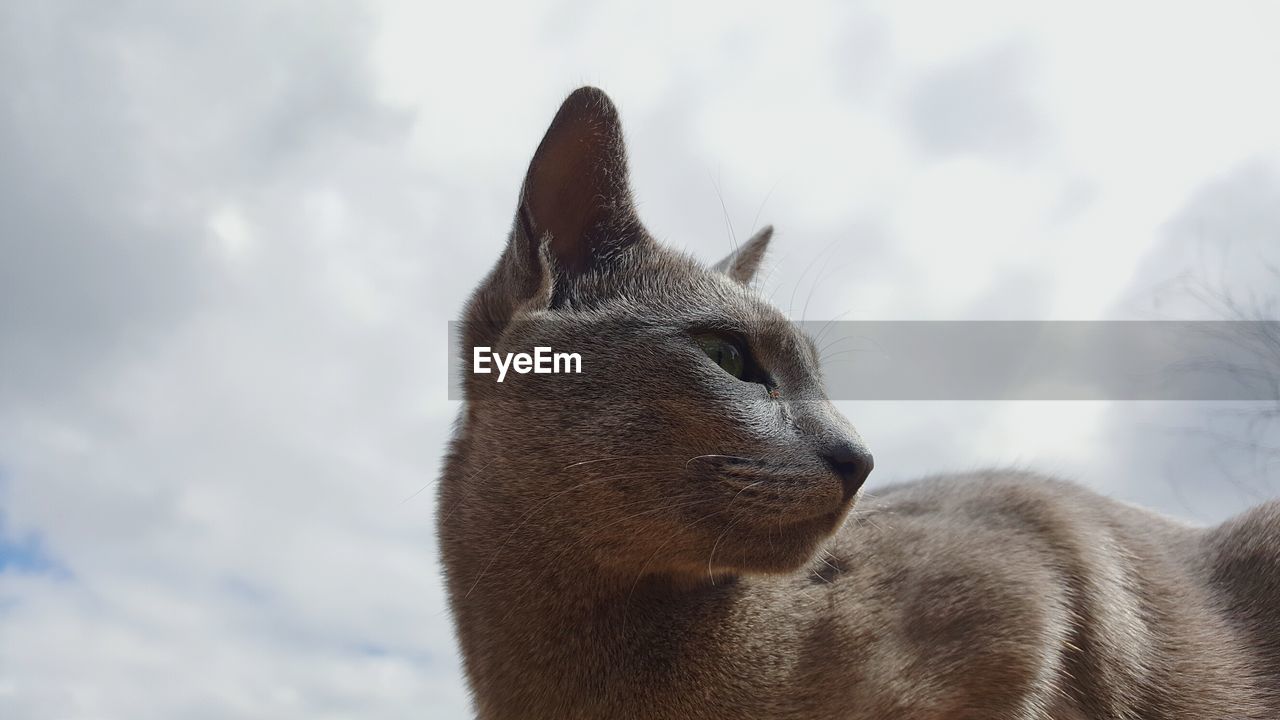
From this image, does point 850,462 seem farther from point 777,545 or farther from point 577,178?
point 577,178

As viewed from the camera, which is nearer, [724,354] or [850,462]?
[850,462]

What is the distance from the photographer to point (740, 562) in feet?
6.47

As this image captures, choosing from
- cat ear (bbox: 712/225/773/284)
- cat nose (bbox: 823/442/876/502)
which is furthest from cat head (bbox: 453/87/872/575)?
cat ear (bbox: 712/225/773/284)

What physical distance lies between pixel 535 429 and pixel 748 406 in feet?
1.55

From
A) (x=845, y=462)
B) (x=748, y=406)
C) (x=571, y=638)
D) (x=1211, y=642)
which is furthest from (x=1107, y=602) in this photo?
(x=571, y=638)

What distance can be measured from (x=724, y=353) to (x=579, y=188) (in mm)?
540

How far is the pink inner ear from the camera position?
7.19ft

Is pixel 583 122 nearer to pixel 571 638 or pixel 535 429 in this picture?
pixel 535 429

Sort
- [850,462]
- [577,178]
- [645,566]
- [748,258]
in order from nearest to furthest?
[850,462] → [645,566] → [577,178] → [748,258]

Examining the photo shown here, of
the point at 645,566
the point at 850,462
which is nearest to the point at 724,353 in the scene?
the point at 850,462

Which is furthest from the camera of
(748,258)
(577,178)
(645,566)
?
(748,258)

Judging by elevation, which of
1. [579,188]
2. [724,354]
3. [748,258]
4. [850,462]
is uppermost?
[748,258]

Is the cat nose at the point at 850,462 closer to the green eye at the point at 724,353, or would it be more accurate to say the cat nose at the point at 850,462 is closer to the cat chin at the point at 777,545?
the cat chin at the point at 777,545

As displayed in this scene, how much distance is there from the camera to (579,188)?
88.1 inches
